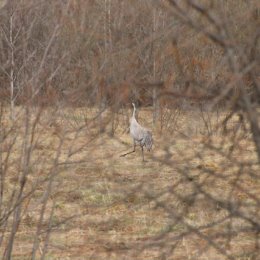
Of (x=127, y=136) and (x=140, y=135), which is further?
(x=127, y=136)

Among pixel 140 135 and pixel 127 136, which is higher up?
pixel 140 135

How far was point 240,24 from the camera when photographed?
2.35m

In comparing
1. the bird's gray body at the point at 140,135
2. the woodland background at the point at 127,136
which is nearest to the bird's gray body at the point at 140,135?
the bird's gray body at the point at 140,135

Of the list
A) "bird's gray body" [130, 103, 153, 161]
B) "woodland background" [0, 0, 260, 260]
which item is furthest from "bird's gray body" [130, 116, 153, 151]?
"woodland background" [0, 0, 260, 260]

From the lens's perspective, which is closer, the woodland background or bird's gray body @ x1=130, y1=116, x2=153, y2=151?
the woodland background

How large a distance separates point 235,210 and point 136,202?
692cm

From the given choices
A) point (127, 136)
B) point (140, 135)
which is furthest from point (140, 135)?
point (127, 136)

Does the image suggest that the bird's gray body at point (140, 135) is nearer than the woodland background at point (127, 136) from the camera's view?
No

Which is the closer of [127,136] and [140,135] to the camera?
[140,135]

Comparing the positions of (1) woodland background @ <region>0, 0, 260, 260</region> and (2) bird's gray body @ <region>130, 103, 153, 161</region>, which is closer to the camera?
(1) woodland background @ <region>0, 0, 260, 260</region>

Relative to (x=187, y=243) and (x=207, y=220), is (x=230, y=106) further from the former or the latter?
(x=207, y=220)

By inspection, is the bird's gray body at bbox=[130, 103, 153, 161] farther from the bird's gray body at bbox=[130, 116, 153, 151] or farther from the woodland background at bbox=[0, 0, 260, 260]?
the woodland background at bbox=[0, 0, 260, 260]

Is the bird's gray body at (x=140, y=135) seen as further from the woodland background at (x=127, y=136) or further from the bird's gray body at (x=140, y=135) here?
the woodland background at (x=127, y=136)

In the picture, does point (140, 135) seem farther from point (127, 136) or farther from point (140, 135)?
point (127, 136)
